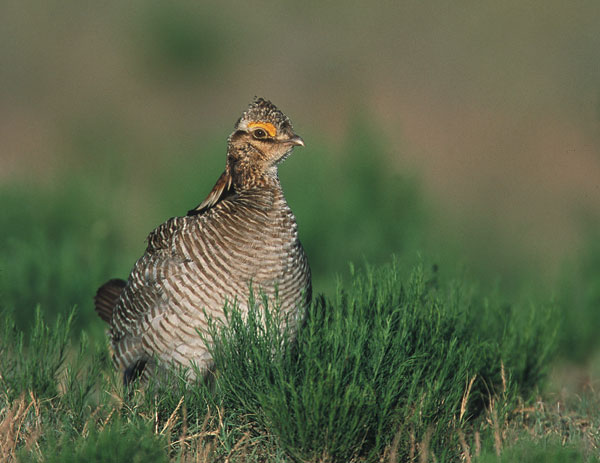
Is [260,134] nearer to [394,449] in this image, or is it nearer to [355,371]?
[355,371]

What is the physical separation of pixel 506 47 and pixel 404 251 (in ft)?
34.7

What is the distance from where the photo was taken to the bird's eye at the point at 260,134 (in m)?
4.81

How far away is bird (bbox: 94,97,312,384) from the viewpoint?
4527 mm

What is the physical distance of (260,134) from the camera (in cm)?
482

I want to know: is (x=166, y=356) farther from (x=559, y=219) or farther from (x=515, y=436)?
(x=559, y=219)

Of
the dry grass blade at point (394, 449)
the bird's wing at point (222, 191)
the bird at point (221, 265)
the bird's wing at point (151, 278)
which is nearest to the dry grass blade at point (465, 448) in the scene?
the dry grass blade at point (394, 449)

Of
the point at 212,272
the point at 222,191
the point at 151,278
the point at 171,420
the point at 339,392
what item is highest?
the point at 222,191

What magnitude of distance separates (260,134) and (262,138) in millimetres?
23

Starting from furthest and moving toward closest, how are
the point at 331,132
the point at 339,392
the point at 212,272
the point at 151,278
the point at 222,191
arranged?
1. the point at 331,132
2. the point at 222,191
3. the point at 151,278
4. the point at 212,272
5. the point at 339,392

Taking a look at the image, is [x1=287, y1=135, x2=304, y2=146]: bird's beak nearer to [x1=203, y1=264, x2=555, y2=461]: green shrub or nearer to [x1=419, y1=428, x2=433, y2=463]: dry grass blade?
[x1=203, y1=264, x2=555, y2=461]: green shrub

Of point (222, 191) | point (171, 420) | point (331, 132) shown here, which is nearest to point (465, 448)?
point (171, 420)

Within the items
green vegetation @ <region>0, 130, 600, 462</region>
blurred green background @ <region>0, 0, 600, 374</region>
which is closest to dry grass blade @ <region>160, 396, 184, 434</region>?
green vegetation @ <region>0, 130, 600, 462</region>

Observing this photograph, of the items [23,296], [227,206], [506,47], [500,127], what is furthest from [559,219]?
[227,206]

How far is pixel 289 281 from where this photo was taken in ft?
15.1
